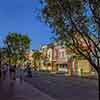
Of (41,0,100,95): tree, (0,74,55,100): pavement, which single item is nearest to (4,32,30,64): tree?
(0,74,55,100): pavement

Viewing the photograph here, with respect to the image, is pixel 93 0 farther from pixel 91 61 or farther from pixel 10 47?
pixel 10 47

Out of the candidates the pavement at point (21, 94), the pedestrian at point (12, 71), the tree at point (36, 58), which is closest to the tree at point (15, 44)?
the pedestrian at point (12, 71)

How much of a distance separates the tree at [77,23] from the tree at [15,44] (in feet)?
231

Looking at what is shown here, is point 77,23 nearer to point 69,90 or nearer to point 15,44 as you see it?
point 69,90

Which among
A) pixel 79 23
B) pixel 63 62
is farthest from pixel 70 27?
pixel 63 62

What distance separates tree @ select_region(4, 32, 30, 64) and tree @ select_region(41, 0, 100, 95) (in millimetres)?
70463

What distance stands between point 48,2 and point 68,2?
86 centimetres

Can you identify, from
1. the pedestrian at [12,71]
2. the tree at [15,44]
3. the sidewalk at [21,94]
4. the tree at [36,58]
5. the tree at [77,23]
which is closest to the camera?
the tree at [77,23]

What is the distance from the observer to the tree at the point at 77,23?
9.10m

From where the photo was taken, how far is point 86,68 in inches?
3543

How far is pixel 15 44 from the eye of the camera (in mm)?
81125

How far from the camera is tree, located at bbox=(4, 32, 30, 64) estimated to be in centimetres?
8044

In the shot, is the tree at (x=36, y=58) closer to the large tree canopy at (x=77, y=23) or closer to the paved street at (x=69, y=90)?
the paved street at (x=69, y=90)

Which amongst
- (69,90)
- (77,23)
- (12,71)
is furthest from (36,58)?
(77,23)
